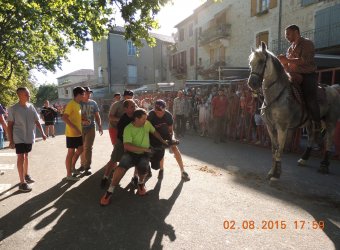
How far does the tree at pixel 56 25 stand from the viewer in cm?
704

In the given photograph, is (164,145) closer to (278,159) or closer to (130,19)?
(278,159)

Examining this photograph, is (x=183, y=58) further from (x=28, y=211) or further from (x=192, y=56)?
(x=28, y=211)

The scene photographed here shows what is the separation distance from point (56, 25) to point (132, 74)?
104ft

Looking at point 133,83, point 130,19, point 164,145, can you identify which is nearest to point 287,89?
point 164,145

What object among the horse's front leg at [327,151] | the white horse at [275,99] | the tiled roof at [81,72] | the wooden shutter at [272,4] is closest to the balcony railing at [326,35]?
the wooden shutter at [272,4]

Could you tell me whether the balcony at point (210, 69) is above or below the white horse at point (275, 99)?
above

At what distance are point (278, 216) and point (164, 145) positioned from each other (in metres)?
2.33

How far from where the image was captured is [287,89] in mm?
5648

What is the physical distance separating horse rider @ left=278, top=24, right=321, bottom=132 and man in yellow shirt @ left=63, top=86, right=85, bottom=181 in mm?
4299

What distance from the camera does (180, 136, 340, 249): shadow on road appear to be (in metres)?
4.15

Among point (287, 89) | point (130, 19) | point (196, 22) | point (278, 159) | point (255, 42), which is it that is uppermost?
point (196, 22)

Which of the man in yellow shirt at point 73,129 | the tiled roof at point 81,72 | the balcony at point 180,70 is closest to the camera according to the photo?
the man in yellow shirt at point 73,129

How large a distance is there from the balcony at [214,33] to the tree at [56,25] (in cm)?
1485

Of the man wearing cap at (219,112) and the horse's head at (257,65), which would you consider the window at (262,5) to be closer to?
the man wearing cap at (219,112)
